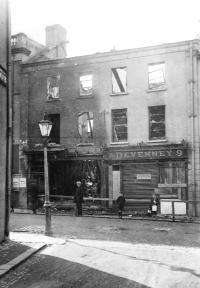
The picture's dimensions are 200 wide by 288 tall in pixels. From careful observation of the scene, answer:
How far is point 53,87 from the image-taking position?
2766cm

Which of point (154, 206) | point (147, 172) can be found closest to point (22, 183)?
point (147, 172)

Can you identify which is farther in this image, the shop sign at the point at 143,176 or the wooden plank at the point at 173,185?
the shop sign at the point at 143,176

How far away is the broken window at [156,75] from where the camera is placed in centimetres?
2498

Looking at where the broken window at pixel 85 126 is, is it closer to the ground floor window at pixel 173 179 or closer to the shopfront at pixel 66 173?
the shopfront at pixel 66 173

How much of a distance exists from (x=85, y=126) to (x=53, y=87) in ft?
11.1

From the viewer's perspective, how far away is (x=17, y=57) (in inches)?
1147

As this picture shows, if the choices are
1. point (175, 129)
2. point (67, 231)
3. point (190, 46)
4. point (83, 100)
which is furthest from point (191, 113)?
point (67, 231)

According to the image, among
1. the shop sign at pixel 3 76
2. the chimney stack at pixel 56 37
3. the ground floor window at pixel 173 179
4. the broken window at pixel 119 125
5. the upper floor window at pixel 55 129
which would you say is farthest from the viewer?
the chimney stack at pixel 56 37

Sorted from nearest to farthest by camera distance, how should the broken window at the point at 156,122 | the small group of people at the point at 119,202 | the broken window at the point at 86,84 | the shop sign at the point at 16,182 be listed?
the small group of people at the point at 119,202 → the broken window at the point at 156,122 → the broken window at the point at 86,84 → the shop sign at the point at 16,182

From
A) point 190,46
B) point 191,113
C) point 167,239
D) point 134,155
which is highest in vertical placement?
point 190,46

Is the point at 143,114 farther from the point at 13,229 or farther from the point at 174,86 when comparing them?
the point at 13,229

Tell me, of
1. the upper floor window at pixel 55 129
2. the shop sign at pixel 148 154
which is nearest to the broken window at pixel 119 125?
the shop sign at pixel 148 154

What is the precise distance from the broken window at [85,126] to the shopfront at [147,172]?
67.4 inches

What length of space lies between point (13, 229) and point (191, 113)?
40.5 feet
